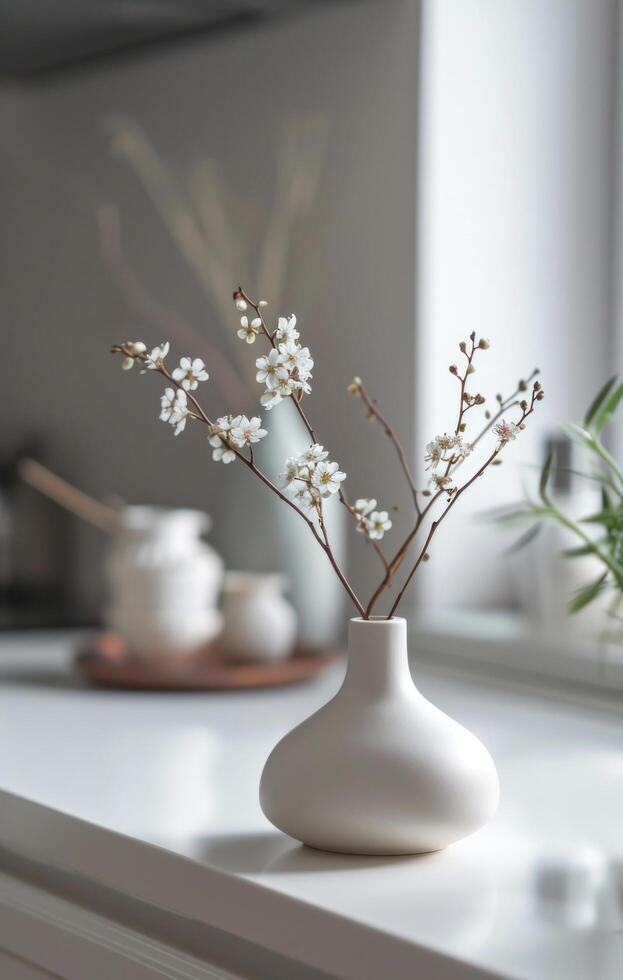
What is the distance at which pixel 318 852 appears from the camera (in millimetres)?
821

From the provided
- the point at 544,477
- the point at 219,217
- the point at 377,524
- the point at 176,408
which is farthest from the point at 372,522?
the point at 219,217

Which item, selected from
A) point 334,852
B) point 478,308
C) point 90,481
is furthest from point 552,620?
point 90,481

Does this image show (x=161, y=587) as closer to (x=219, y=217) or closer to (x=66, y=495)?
(x=66, y=495)

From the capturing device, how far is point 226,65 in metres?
1.86

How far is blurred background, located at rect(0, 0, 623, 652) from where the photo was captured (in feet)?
5.24

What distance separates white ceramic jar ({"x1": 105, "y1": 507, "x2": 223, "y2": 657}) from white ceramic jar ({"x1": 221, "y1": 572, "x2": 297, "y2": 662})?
33 millimetres

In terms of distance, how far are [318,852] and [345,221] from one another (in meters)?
1.04

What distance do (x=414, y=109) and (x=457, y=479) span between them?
437 millimetres

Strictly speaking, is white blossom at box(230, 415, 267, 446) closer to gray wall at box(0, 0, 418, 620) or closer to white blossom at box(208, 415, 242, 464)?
white blossom at box(208, 415, 242, 464)

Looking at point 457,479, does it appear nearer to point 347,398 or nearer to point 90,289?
point 347,398

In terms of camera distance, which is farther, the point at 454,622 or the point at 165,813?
the point at 454,622

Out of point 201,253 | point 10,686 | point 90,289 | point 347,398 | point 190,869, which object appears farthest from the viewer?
point 90,289

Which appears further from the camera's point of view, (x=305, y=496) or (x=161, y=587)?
(x=161, y=587)

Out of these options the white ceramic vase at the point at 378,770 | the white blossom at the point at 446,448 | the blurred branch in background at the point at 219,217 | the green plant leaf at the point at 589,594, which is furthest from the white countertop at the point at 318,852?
the blurred branch in background at the point at 219,217
